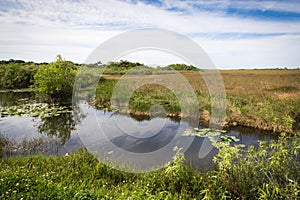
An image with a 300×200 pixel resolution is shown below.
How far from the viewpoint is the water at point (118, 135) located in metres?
7.80

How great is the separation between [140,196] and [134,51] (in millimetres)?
4322

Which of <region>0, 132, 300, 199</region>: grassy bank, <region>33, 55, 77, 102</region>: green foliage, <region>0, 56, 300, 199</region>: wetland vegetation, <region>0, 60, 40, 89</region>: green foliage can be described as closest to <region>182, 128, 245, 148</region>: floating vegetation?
<region>0, 56, 300, 199</region>: wetland vegetation

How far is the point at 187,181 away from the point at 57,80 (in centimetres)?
1556

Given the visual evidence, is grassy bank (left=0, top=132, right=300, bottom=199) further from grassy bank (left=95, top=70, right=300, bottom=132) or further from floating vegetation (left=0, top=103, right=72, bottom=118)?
floating vegetation (left=0, top=103, right=72, bottom=118)

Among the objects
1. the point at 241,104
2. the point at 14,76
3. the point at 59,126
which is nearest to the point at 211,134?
the point at 241,104

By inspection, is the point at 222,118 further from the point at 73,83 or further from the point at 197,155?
the point at 73,83

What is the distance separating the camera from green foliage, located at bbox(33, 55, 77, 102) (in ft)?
57.3

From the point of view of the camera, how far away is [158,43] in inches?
280

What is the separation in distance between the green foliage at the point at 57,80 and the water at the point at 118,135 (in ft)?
14.3

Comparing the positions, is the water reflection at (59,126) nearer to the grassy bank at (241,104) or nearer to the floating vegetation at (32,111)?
the floating vegetation at (32,111)

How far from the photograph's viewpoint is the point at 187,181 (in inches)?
186

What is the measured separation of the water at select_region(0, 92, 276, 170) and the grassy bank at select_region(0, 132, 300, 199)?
1.62 metres

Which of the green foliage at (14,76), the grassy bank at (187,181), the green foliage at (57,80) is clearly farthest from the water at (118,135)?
the green foliage at (14,76)

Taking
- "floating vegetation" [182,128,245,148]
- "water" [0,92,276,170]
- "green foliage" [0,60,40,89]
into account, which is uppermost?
"green foliage" [0,60,40,89]
